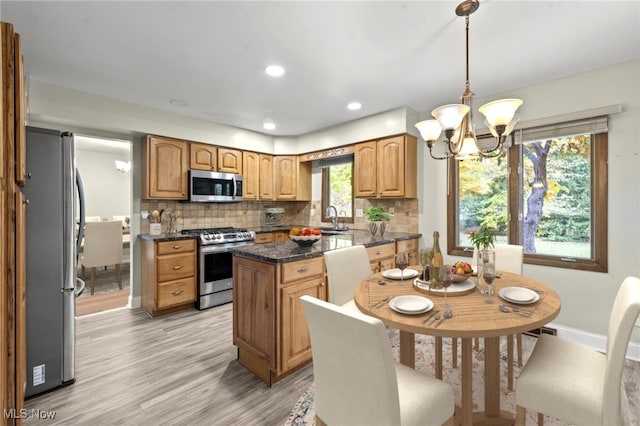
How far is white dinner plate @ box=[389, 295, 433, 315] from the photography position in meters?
1.27

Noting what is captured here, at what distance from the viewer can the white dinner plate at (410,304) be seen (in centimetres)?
127

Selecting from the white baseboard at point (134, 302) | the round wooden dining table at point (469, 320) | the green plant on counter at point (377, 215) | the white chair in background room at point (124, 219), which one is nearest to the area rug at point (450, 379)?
the round wooden dining table at point (469, 320)

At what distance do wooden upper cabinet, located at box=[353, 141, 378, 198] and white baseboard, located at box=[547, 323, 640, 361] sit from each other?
2.33 m

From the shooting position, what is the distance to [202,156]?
3.83 meters

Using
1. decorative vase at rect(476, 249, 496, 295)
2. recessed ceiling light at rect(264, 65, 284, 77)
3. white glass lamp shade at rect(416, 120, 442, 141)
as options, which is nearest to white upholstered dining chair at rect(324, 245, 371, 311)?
decorative vase at rect(476, 249, 496, 295)

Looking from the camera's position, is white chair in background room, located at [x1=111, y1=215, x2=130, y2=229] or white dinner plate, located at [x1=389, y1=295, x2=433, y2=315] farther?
white chair in background room, located at [x1=111, y1=215, x2=130, y2=229]

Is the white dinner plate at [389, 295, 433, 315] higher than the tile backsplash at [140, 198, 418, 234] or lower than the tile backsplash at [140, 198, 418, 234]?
lower

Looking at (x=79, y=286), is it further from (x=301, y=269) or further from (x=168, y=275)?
(x=301, y=269)

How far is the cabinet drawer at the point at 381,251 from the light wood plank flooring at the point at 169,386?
3.99 ft

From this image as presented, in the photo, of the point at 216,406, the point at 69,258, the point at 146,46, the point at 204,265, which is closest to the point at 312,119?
the point at 146,46

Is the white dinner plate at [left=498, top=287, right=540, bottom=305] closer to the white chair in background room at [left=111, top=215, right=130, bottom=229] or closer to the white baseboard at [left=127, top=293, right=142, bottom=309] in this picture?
the white baseboard at [left=127, top=293, right=142, bottom=309]

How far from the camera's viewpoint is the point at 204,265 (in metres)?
3.44

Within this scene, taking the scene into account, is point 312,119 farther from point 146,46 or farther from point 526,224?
point 526,224

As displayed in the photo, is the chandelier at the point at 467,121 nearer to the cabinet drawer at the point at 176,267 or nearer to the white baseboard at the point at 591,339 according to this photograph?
the white baseboard at the point at 591,339
